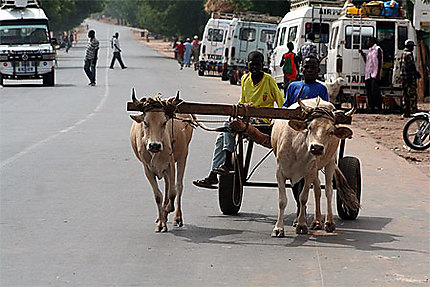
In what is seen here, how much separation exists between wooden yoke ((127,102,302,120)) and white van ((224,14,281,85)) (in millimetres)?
27359

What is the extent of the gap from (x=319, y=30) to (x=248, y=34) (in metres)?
10.3

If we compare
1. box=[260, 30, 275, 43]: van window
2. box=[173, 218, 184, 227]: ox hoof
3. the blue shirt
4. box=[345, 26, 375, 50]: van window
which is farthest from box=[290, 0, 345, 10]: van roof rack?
box=[173, 218, 184, 227]: ox hoof

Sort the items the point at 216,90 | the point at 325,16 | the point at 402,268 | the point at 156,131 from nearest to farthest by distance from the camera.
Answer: the point at 402,268
the point at 156,131
the point at 325,16
the point at 216,90

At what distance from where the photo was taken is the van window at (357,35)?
22.4 metres

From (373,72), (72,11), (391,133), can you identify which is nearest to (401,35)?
(373,72)

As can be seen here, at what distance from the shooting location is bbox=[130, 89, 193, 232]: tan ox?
26.0 feet

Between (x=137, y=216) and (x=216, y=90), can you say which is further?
(x=216, y=90)

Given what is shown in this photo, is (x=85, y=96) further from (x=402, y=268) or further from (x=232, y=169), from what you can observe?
(x=402, y=268)

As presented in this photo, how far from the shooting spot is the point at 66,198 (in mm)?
10109

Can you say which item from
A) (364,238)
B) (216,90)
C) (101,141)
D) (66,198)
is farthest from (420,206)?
(216,90)

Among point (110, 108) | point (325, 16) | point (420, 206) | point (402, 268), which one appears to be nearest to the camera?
point (402, 268)

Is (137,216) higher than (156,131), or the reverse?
(156,131)

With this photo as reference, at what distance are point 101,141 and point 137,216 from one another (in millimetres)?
6838

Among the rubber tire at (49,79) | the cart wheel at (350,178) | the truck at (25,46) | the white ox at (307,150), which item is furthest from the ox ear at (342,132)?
the rubber tire at (49,79)
